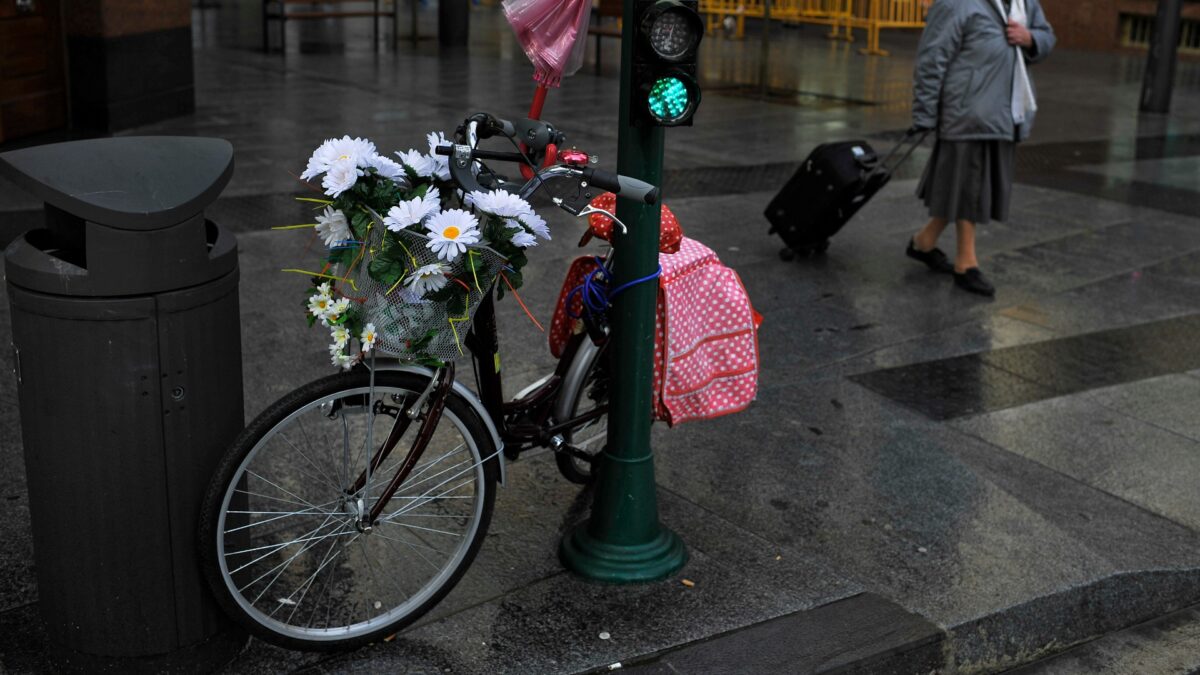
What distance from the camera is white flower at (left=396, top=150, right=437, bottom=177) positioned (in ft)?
10.8

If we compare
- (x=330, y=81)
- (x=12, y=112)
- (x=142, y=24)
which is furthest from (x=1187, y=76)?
(x=12, y=112)

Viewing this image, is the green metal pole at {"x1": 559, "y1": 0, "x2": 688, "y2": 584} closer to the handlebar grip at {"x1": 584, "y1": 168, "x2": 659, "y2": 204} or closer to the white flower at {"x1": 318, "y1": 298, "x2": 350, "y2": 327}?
the handlebar grip at {"x1": 584, "y1": 168, "x2": 659, "y2": 204}

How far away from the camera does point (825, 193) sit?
721cm

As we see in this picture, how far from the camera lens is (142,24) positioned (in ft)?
34.3

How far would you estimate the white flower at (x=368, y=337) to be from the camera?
3109 millimetres

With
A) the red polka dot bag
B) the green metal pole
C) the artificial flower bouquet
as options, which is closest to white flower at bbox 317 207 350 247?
the artificial flower bouquet

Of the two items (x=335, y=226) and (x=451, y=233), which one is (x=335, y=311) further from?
(x=451, y=233)

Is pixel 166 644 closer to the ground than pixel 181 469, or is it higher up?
closer to the ground

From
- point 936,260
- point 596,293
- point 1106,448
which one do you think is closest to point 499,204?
point 596,293

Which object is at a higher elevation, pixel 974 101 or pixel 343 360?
pixel 974 101

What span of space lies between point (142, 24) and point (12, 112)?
1.44 m

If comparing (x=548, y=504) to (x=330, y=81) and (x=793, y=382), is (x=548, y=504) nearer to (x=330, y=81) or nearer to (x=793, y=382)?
(x=793, y=382)

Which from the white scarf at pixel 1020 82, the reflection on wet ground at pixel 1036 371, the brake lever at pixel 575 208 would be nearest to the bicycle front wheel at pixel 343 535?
the brake lever at pixel 575 208

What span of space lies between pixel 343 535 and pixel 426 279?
85cm
